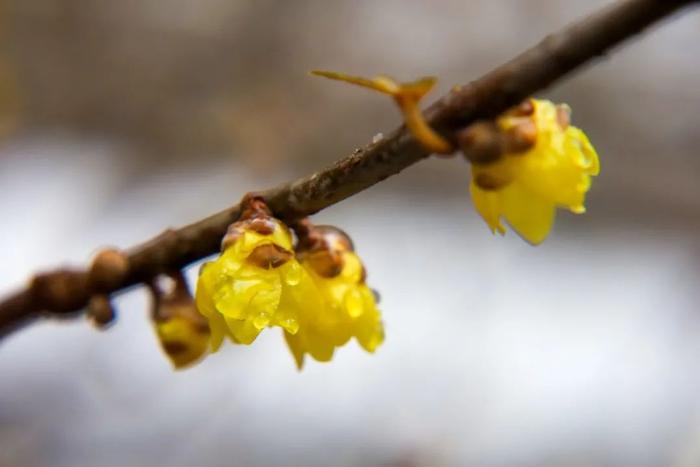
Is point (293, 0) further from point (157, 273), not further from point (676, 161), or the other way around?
point (157, 273)

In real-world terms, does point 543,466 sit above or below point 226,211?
below

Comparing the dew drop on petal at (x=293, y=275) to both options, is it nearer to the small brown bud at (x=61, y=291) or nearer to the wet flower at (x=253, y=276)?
the wet flower at (x=253, y=276)

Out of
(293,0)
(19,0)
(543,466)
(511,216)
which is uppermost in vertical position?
(19,0)

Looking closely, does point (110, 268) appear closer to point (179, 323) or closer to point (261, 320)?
point (179, 323)

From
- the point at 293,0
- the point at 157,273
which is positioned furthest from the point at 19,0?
the point at 157,273

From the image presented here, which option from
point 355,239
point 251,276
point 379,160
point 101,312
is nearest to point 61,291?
point 101,312

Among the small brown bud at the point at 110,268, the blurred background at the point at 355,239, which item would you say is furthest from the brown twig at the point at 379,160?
the blurred background at the point at 355,239

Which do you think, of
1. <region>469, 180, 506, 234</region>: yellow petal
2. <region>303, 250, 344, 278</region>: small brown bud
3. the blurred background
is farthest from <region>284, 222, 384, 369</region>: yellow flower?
the blurred background
